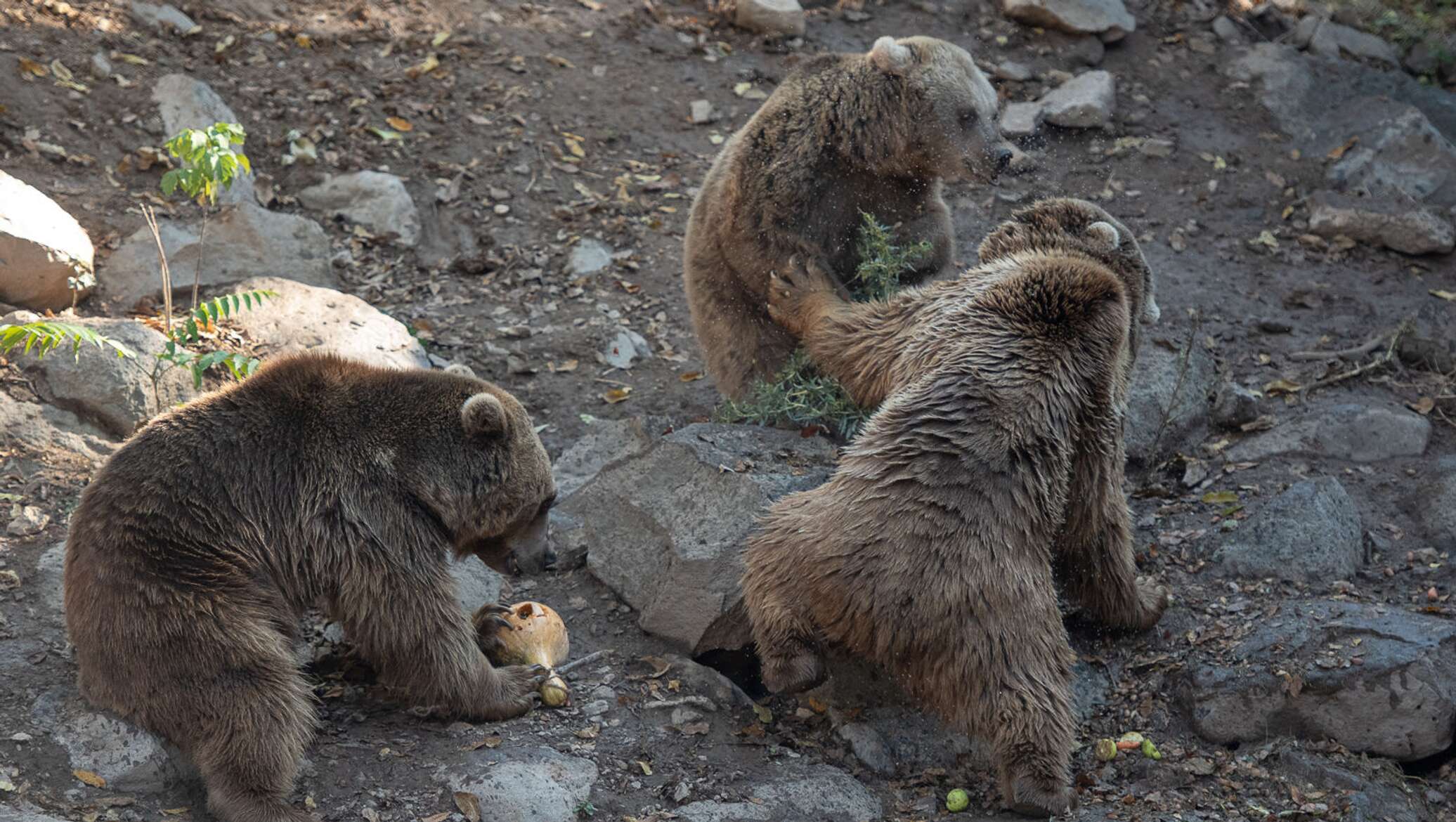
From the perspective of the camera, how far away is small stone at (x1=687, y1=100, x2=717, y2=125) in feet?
39.3

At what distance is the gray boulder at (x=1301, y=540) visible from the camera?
21.4ft

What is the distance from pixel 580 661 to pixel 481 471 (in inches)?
42.7

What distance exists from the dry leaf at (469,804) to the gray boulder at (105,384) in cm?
345

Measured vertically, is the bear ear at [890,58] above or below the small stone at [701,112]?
above

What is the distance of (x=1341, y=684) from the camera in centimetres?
547

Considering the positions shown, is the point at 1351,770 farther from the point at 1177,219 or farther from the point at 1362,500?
the point at 1177,219

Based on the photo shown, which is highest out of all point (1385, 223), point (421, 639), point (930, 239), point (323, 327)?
point (930, 239)

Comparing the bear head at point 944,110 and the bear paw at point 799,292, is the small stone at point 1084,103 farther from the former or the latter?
the bear paw at point 799,292

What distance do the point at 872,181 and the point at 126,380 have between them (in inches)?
174

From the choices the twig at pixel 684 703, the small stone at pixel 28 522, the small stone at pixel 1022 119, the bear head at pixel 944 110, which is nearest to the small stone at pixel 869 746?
the twig at pixel 684 703

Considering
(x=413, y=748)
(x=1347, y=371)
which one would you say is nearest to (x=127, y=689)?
(x=413, y=748)

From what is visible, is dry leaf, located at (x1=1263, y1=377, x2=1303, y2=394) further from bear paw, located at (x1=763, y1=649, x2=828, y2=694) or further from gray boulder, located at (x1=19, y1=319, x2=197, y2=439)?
gray boulder, located at (x1=19, y1=319, x2=197, y2=439)

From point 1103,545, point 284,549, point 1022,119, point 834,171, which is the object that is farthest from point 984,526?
point 1022,119

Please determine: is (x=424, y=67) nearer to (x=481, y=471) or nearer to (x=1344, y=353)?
(x=481, y=471)
